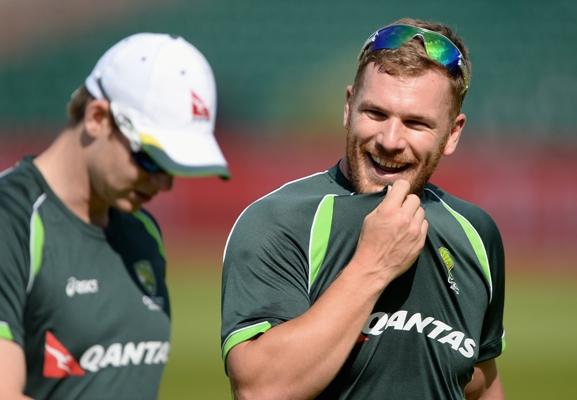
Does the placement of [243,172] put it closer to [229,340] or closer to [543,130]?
[543,130]

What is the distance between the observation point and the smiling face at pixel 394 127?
9.93 ft

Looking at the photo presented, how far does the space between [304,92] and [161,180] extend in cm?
1899

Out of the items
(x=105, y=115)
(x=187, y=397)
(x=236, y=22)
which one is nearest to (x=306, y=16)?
(x=236, y=22)

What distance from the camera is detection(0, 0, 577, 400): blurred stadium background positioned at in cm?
1998

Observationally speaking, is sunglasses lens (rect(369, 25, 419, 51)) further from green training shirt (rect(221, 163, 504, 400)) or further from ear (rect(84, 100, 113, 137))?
ear (rect(84, 100, 113, 137))

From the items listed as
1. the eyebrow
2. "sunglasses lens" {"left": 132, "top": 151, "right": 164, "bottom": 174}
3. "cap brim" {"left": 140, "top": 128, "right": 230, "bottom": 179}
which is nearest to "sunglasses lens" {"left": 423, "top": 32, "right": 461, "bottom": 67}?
the eyebrow

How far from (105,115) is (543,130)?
63.4 feet

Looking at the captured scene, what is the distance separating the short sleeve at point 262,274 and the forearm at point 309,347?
0.07 meters

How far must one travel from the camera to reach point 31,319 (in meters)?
3.34

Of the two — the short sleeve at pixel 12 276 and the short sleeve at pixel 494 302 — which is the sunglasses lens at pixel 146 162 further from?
the short sleeve at pixel 494 302

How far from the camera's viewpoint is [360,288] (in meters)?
2.75

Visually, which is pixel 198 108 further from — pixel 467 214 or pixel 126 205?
pixel 467 214

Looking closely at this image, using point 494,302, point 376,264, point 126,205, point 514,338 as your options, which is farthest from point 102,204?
point 514,338

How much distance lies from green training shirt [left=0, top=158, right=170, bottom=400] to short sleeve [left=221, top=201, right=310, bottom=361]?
74 centimetres
